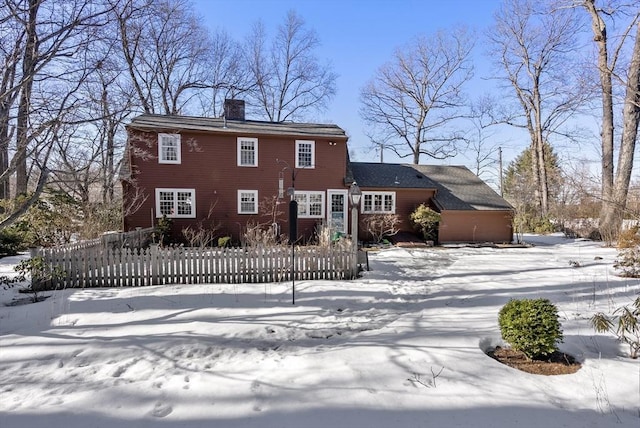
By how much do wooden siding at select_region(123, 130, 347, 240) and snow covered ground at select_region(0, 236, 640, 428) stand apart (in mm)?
8782

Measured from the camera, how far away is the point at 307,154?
55.3 ft

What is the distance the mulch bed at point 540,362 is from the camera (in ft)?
12.3

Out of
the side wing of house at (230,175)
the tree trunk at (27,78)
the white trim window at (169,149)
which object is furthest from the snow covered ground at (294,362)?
the white trim window at (169,149)

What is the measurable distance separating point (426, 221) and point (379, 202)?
264cm

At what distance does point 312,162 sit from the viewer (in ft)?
55.2

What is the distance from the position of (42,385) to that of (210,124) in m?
14.9

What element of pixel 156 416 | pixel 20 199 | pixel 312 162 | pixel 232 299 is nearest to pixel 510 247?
pixel 312 162

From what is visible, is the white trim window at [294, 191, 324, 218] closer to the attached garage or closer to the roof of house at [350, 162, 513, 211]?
the attached garage

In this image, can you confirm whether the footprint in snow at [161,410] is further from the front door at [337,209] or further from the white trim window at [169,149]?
the white trim window at [169,149]

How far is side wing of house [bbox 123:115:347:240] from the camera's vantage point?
49.3 ft

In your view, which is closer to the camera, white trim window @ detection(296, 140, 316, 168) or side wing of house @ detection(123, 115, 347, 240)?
side wing of house @ detection(123, 115, 347, 240)

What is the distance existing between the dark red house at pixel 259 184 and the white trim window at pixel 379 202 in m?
0.05

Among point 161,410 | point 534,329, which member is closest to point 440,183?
point 534,329

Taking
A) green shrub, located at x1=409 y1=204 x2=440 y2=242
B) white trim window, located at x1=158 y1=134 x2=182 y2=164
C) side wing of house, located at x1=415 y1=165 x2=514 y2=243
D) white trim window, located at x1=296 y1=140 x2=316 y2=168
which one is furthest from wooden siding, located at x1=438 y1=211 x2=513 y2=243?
white trim window, located at x1=158 y1=134 x2=182 y2=164
